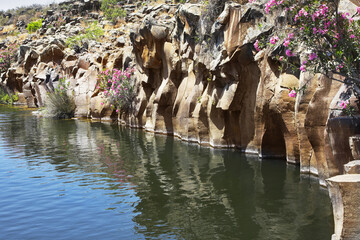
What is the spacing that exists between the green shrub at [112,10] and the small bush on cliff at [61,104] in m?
18.6

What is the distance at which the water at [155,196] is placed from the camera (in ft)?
29.7

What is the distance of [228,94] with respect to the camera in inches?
674

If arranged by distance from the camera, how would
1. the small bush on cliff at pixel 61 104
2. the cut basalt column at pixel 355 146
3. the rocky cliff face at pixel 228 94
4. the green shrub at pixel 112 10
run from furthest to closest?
the green shrub at pixel 112 10, the small bush on cliff at pixel 61 104, the rocky cliff face at pixel 228 94, the cut basalt column at pixel 355 146

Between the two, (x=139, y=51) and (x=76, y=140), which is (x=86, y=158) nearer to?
(x=76, y=140)

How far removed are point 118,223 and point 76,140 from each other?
1289 centimetres

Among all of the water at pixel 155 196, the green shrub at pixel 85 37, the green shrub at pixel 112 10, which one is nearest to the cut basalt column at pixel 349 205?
the water at pixel 155 196

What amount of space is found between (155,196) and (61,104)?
76.4ft

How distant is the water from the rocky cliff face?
93cm

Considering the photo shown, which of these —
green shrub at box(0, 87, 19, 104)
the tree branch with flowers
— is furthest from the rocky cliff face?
green shrub at box(0, 87, 19, 104)

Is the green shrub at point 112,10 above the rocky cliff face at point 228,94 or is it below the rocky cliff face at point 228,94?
above

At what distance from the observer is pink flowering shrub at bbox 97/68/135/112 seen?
2647cm

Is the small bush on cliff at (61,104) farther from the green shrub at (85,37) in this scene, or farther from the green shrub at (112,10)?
the green shrub at (112,10)

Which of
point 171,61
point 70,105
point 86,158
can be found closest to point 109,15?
point 70,105

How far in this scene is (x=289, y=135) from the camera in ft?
46.0
